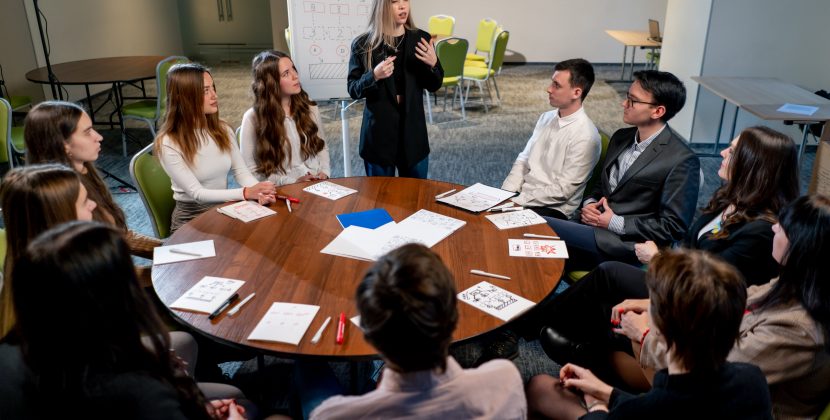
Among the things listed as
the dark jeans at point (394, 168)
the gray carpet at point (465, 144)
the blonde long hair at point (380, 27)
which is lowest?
the gray carpet at point (465, 144)

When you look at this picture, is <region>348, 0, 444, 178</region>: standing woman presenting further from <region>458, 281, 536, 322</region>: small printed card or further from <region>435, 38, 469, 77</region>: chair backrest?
<region>435, 38, 469, 77</region>: chair backrest

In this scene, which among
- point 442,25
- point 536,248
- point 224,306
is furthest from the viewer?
point 442,25

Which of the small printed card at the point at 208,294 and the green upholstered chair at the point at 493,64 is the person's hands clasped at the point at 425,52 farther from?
the green upholstered chair at the point at 493,64

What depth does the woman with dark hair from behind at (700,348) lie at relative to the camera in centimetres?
133

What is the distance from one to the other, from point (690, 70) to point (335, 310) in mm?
5132

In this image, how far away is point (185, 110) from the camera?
2.74 metres

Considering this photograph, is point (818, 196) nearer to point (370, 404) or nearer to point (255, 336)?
point (370, 404)

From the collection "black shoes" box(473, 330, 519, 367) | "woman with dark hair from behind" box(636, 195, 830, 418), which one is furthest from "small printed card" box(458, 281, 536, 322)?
"black shoes" box(473, 330, 519, 367)

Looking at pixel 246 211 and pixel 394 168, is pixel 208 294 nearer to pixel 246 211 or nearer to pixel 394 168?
pixel 246 211

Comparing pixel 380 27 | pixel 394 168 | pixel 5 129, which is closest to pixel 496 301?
pixel 394 168

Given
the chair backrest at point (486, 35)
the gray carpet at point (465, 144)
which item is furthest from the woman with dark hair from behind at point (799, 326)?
the chair backrest at point (486, 35)

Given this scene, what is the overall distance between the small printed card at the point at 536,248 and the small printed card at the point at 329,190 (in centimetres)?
85

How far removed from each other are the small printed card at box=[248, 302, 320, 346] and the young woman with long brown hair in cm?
88

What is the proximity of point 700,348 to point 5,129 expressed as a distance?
4326mm
